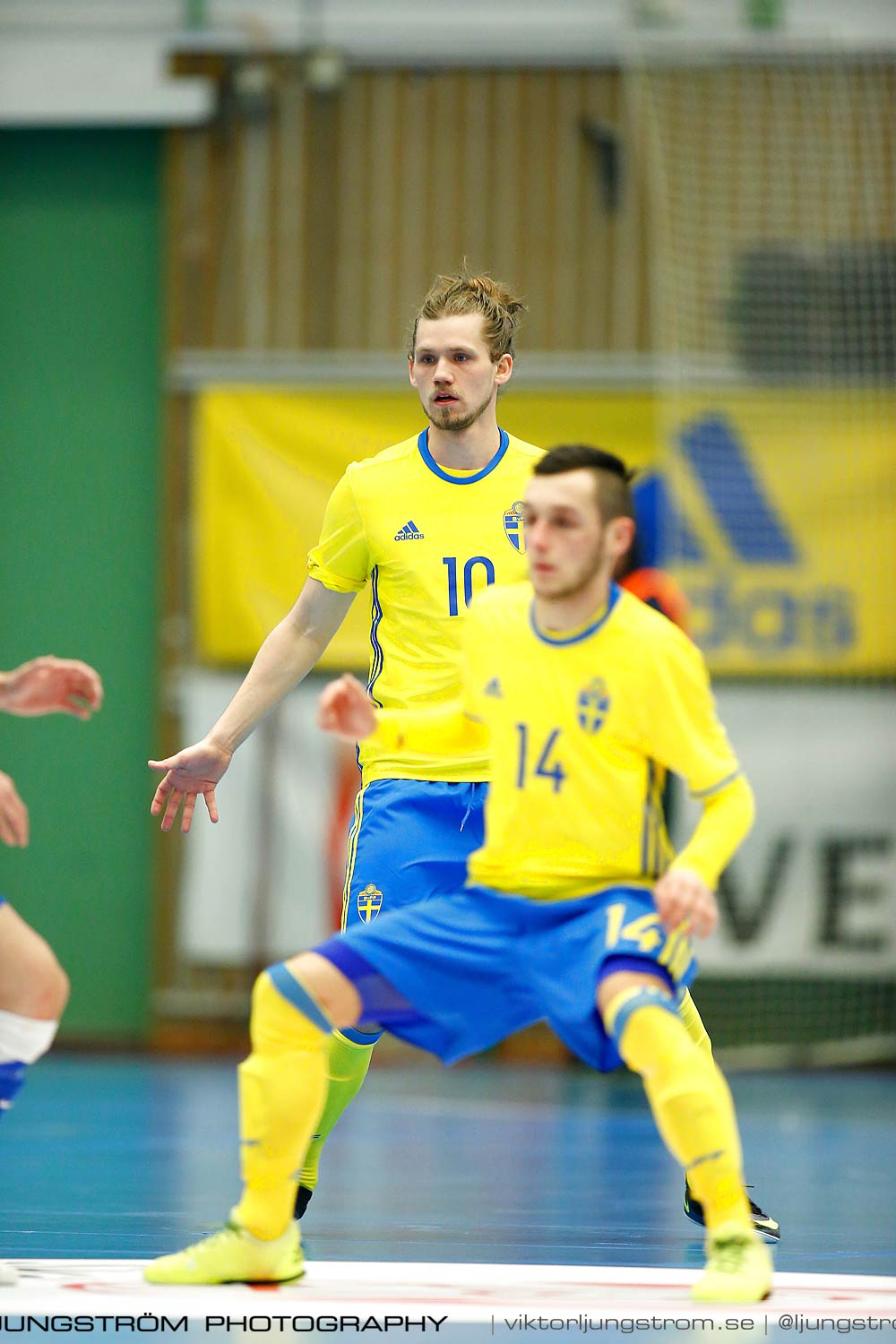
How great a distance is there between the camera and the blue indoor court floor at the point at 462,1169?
462 cm

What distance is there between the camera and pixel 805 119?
1060 centimetres

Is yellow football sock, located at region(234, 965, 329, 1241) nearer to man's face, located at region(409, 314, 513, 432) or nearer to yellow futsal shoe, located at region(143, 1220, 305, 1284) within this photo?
yellow futsal shoe, located at region(143, 1220, 305, 1284)

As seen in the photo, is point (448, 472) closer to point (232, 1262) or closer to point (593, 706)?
point (593, 706)

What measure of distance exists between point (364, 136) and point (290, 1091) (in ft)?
27.3

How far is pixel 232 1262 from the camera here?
373 centimetres

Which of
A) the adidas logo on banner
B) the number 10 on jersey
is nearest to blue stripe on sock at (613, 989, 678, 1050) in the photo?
the number 10 on jersey

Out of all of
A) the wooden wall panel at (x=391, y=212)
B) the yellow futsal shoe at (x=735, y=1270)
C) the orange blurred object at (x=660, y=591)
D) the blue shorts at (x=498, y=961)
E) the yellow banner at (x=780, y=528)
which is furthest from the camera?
the wooden wall panel at (x=391, y=212)

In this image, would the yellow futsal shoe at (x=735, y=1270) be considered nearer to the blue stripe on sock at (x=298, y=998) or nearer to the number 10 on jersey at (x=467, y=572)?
the blue stripe on sock at (x=298, y=998)

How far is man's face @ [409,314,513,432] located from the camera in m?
4.69

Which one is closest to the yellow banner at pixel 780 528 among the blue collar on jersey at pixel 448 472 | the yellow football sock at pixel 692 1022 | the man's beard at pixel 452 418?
the blue collar on jersey at pixel 448 472

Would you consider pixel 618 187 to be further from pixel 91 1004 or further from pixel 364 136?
pixel 91 1004

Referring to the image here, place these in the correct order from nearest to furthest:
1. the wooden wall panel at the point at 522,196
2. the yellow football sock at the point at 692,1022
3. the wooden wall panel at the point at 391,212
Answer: the yellow football sock at the point at 692,1022 < the wooden wall panel at the point at 522,196 < the wooden wall panel at the point at 391,212

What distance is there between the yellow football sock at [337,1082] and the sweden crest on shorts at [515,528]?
1.30 meters

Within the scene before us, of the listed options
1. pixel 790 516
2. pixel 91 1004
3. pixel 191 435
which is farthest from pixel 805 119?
pixel 91 1004
